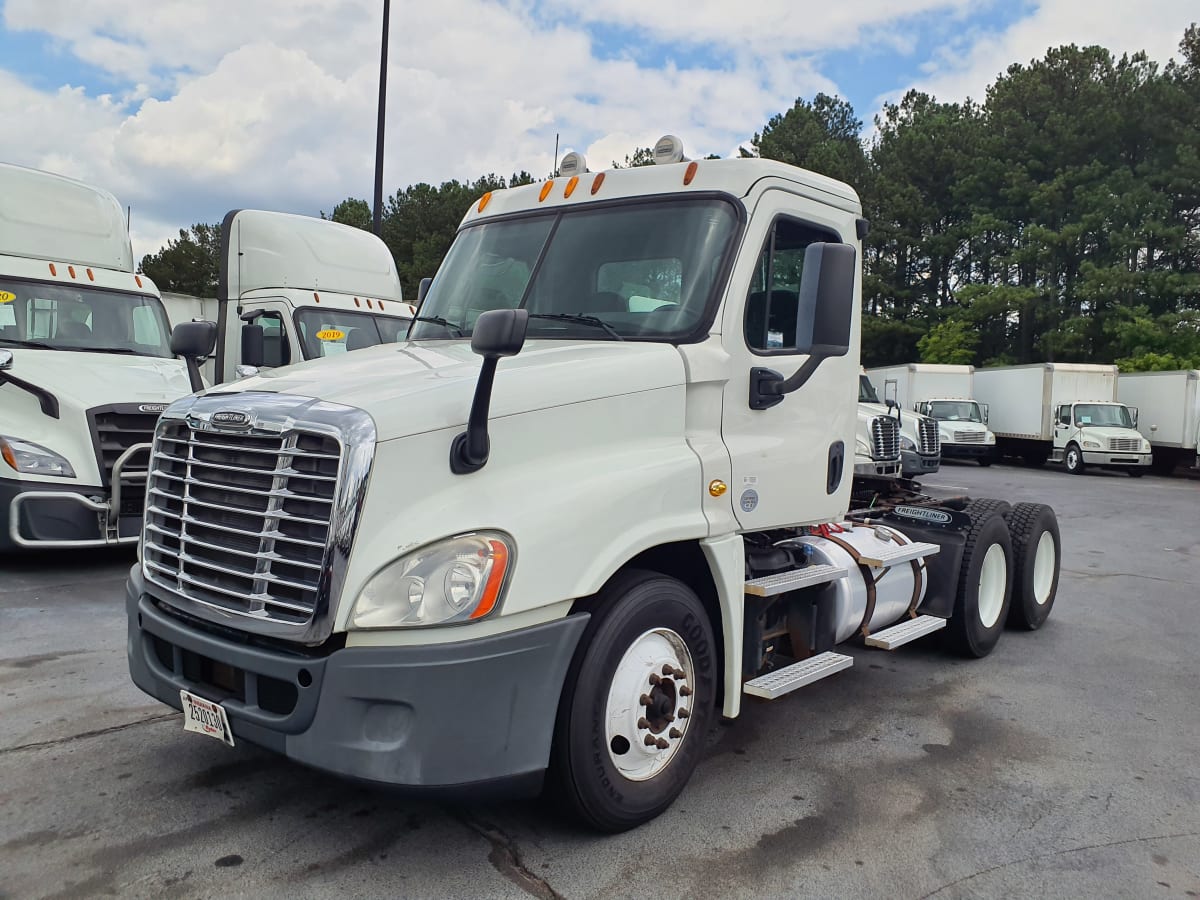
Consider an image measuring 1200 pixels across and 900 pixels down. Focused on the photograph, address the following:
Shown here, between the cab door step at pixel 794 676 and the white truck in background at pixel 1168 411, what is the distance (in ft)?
79.8

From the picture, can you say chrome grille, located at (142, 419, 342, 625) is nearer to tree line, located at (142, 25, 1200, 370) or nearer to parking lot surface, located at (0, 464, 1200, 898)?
parking lot surface, located at (0, 464, 1200, 898)

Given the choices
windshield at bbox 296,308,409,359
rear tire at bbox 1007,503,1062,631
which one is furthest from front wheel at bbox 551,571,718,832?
windshield at bbox 296,308,409,359

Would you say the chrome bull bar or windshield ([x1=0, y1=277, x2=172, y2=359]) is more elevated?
windshield ([x1=0, y1=277, x2=172, y2=359])

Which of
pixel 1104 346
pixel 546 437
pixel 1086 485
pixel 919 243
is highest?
pixel 919 243

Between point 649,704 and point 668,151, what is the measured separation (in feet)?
8.52

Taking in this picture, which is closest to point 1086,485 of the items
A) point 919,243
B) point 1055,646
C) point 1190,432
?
point 1190,432

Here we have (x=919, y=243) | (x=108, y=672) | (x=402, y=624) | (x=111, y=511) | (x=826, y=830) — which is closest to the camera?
(x=402, y=624)

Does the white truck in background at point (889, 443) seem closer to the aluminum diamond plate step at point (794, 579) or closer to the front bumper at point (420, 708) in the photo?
the aluminum diamond plate step at point (794, 579)

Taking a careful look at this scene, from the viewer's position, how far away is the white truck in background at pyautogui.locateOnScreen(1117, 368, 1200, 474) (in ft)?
80.9

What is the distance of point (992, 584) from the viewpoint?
6.47 m

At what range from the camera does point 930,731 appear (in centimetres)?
487

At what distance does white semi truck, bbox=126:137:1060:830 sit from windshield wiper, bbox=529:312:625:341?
11mm

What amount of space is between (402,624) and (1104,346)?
139 feet

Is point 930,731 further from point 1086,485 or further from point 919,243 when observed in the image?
point 919,243
